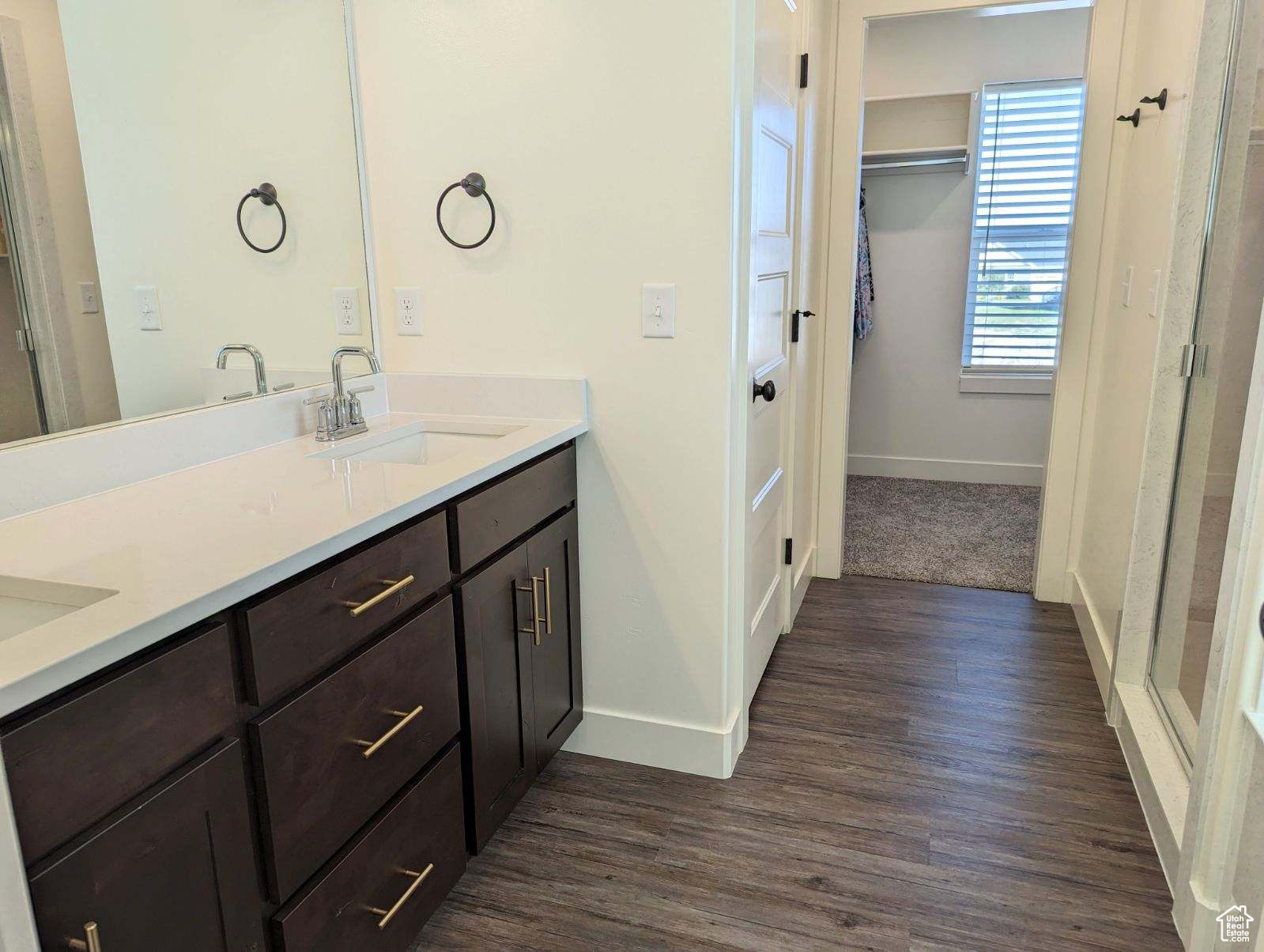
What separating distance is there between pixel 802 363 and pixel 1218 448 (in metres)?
1.41

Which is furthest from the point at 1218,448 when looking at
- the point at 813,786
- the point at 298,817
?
the point at 298,817

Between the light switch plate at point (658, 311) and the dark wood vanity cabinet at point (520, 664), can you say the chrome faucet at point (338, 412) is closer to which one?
the dark wood vanity cabinet at point (520, 664)

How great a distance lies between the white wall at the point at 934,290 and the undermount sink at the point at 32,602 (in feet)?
14.5

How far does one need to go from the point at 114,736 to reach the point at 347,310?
4.86 feet

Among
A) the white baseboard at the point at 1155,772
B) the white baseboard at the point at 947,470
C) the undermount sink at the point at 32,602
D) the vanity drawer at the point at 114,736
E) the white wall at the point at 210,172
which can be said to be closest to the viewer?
the vanity drawer at the point at 114,736

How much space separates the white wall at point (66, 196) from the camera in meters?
1.45

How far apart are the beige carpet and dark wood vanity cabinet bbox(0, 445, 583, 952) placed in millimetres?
2174

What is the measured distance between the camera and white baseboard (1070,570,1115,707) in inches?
104

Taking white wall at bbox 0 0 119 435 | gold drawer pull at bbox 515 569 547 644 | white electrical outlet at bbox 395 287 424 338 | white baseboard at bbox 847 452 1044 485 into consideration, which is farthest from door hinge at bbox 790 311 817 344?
white baseboard at bbox 847 452 1044 485

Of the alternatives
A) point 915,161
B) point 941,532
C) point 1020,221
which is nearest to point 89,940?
point 941,532

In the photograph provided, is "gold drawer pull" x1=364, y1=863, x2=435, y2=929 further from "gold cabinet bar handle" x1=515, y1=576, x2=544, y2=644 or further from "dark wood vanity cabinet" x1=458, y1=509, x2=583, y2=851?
"gold cabinet bar handle" x1=515, y1=576, x2=544, y2=644

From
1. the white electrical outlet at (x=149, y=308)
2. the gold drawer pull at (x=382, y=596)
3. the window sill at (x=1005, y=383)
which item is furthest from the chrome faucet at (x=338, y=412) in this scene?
the window sill at (x=1005, y=383)

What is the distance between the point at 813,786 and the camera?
7.26ft

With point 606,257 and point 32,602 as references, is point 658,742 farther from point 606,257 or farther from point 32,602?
point 32,602
